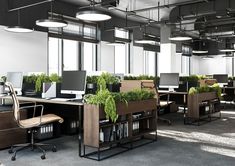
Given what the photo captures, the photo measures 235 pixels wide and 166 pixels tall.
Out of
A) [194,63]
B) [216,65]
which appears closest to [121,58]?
[194,63]

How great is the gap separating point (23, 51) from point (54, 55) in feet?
5.26

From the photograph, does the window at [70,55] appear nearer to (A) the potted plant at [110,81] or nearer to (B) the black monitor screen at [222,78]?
(A) the potted plant at [110,81]

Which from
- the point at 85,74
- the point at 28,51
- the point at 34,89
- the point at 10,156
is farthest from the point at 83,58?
the point at 10,156

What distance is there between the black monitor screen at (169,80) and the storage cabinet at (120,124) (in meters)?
2.68

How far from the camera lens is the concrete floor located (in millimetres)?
4121

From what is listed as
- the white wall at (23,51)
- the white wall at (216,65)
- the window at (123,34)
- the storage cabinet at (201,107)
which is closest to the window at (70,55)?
the white wall at (23,51)

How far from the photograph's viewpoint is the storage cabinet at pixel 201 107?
23.4 ft

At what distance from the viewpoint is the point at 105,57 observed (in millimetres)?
11664

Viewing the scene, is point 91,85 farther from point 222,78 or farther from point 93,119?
point 222,78

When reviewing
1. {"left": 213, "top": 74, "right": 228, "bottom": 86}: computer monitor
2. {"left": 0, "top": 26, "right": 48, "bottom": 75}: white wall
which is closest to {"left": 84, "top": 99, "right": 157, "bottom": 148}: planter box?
{"left": 0, "top": 26, "right": 48, "bottom": 75}: white wall

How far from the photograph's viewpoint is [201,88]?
741 cm

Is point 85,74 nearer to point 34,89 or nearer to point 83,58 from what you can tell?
point 34,89

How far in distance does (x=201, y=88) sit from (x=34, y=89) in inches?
165

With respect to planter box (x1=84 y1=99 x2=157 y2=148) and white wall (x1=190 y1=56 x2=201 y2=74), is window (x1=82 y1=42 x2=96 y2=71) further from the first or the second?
white wall (x1=190 y1=56 x2=201 y2=74)
